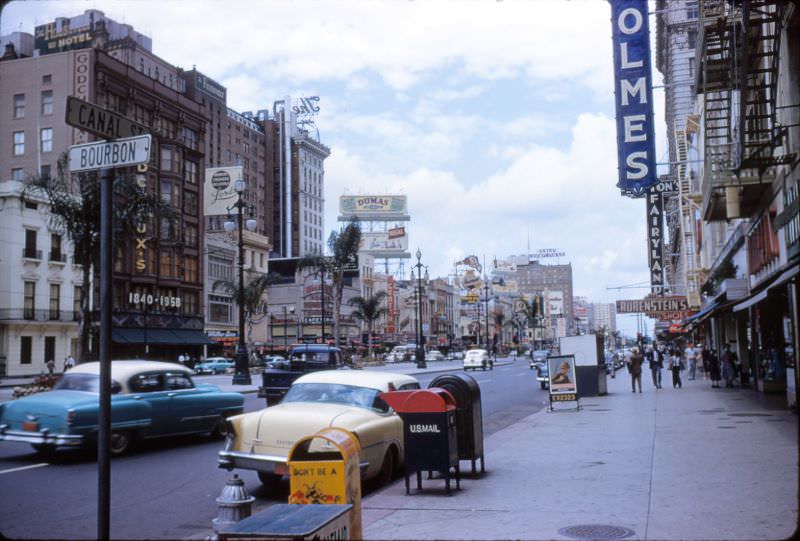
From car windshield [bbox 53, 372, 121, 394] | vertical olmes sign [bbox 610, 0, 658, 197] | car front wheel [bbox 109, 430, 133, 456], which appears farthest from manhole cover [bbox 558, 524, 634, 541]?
vertical olmes sign [bbox 610, 0, 658, 197]

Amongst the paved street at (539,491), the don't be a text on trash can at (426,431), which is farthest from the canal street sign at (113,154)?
the don't be a text on trash can at (426,431)

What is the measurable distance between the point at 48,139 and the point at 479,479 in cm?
6006

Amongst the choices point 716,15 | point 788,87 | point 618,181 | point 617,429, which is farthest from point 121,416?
point 618,181

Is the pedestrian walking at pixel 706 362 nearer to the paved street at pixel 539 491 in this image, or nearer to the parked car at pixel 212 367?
the paved street at pixel 539 491

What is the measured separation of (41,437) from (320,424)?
5441 millimetres

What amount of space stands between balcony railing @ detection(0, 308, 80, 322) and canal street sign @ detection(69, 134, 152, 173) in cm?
5086

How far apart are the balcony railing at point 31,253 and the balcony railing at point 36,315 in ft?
12.1

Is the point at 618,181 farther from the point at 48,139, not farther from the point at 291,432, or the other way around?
the point at 48,139

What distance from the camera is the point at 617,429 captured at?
16.3m

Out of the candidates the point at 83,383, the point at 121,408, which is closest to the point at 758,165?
the point at 121,408

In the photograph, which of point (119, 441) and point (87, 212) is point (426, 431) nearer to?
point (119, 441)

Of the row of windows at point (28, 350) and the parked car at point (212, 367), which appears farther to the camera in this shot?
the parked car at point (212, 367)

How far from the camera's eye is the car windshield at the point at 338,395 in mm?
10781

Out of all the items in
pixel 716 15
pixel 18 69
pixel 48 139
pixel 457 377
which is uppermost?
pixel 18 69
